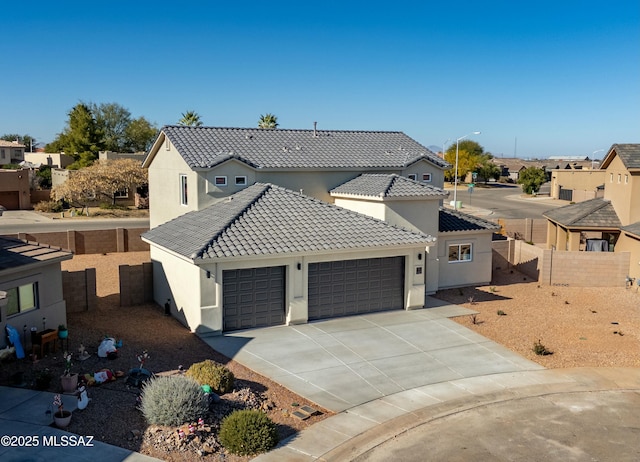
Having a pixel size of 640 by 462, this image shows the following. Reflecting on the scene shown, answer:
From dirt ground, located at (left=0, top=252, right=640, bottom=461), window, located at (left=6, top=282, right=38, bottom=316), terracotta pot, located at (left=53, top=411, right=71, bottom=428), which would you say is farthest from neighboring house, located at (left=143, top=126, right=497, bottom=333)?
terracotta pot, located at (left=53, top=411, right=71, bottom=428)

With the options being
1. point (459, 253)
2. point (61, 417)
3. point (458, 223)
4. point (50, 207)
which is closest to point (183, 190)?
point (458, 223)

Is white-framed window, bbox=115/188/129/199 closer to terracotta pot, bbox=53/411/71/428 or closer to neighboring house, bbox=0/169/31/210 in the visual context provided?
neighboring house, bbox=0/169/31/210

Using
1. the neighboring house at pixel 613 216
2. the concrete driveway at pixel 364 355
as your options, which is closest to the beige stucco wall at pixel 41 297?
the concrete driveway at pixel 364 355

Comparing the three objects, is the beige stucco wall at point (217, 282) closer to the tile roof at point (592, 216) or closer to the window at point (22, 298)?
the window at point (22, 298)

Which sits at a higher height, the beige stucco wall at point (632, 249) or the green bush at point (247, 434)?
the beige stucco wall at point (632, 249)

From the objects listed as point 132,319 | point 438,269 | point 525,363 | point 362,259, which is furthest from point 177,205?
point 525,363

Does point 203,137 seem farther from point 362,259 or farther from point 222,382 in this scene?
point 222,382
